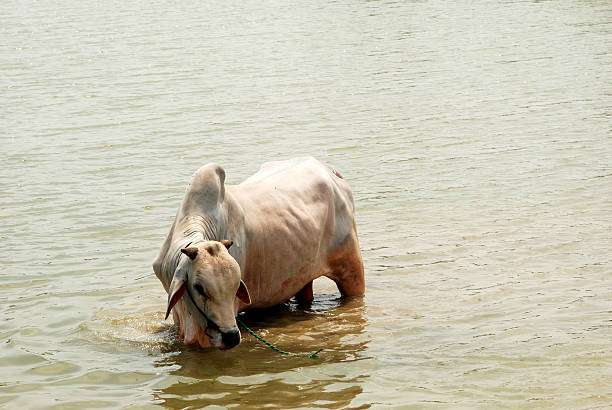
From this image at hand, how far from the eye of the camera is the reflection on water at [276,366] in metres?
7.01

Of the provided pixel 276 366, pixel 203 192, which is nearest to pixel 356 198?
pixel 203 192

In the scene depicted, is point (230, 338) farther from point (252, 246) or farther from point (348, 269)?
point (348, 269)

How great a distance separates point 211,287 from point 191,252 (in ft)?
0.94

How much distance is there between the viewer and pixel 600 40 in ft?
83.3

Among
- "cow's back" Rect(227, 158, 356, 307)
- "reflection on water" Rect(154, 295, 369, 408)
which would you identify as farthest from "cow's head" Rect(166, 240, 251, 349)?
"cow's back" Rect(227, 158, 356, 307)

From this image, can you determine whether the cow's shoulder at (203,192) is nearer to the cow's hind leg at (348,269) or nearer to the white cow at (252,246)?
the white cow at (252,246)

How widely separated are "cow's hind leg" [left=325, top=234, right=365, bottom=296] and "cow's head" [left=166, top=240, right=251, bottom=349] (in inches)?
86.9

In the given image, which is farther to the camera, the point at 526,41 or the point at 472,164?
the point at 526,41

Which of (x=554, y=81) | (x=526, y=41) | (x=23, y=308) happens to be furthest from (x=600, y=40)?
(x=23, y=308)

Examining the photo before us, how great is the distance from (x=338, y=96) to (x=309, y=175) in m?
11.4

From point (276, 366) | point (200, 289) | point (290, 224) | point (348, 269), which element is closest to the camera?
point (200, 289)

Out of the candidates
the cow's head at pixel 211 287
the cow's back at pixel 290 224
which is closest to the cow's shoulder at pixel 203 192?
the cow's back at pixel 290 224

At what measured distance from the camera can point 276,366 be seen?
24.9ft

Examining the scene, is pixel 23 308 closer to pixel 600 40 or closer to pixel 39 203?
pixel 39 203
